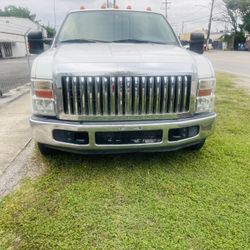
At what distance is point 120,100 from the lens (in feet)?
10.3

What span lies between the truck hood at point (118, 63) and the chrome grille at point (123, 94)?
0.07 meters

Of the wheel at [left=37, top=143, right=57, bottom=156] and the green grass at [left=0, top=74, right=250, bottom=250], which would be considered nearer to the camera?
the green grass at [left=0, top=74, right=250, bottom=250]

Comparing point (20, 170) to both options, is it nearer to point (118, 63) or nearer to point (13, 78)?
point (118, 63)

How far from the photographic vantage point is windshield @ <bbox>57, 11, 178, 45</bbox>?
4363mm

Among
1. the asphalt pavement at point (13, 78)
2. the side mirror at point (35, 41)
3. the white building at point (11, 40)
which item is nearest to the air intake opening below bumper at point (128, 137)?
the side mirror at point (35, 41)

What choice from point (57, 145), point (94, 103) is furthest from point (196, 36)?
point (57, 145)

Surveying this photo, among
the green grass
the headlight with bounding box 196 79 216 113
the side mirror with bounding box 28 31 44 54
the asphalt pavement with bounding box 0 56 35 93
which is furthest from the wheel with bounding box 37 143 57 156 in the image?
the asphalt pavement with bounding box 0 56 35 93

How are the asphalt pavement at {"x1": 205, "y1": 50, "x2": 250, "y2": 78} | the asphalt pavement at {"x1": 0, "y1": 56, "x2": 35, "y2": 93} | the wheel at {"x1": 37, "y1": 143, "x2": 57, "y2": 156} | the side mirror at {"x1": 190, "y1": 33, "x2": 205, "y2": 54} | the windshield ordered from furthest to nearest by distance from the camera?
the asphalt pavement at {"x1": 205, "y1": 50, "x2": 250, "y2": 78} < the asphalt pavement at {"x1": 0, "y1": 56, "x2": 35, "y2": 93} < the side mirror at {"x1": 190, "y1": 33, "x2": 205, "y2": 54} < the windshield < the wheel at {"x1": 37, "y1": 143, "x2": 57, "y2": 156}

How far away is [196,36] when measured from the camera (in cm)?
507

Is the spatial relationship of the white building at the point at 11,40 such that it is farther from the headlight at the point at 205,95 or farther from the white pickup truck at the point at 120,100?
the headlight at the point at 205,95

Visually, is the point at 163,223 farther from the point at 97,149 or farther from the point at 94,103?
the point at 94,103

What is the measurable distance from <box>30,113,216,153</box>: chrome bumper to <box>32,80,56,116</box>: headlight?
87 mm

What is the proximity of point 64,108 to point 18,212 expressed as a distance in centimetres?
109

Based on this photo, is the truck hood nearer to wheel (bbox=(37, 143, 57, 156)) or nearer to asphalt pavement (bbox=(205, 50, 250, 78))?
wheel (bbox=(37, 143, 57, 156))
